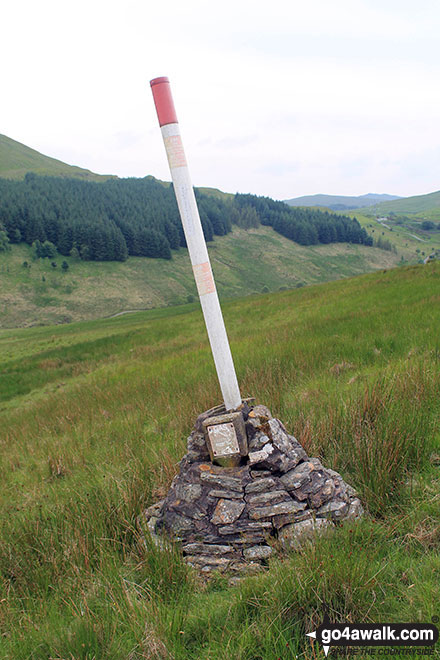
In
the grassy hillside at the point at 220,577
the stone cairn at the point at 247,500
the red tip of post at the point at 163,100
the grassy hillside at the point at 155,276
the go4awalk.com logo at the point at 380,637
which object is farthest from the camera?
the grassy hillside at the point at 155,276

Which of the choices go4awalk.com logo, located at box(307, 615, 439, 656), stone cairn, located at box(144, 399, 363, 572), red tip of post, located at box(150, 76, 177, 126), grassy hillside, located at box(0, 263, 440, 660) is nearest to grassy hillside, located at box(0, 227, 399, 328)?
grassy hillside, located at box(0, 263, 440, 660)

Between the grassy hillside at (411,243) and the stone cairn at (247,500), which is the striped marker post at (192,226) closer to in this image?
the stone cairn at (247,500)

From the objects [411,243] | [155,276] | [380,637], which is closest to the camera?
[380,637]

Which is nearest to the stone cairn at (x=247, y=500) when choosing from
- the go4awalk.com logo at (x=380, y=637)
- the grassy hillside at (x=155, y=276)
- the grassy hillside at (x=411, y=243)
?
the go4awalk.com logo at (x=380, y=637)

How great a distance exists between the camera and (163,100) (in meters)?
3.57

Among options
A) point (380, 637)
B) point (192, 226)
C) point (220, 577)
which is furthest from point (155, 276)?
point (380, 637)

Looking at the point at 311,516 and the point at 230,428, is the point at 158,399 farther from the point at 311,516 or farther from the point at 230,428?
the point at 311,516

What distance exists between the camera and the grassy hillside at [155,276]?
8731 cm

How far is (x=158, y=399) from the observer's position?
8.26 meters

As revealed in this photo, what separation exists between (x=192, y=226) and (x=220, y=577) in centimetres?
293

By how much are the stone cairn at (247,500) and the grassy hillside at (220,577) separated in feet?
0.73

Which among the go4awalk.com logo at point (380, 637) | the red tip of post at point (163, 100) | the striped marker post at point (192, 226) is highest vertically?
the red tip of post at point (163, 100)

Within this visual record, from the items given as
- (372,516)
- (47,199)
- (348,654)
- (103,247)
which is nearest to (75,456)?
(372,516)

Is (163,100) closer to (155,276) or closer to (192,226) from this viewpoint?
(192,226)
